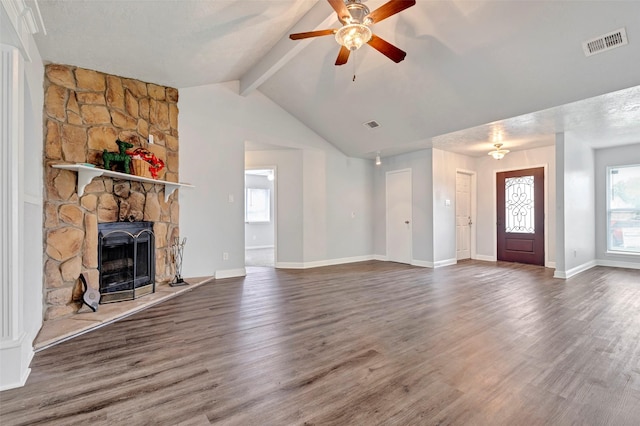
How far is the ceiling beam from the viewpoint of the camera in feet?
10.7

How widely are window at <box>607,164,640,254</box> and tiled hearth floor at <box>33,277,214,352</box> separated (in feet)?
26.7

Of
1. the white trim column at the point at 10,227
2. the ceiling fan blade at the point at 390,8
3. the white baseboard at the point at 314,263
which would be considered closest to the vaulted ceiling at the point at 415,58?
the ceiling fan blade at the point at 390,8

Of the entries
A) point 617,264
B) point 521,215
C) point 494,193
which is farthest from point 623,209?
point 494,193

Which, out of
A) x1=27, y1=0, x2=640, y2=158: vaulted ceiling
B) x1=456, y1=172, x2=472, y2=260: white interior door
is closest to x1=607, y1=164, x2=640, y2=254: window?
x1=27, y1=0, x2=640, y2=158: vaulted ceiling

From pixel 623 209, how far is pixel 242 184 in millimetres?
7458

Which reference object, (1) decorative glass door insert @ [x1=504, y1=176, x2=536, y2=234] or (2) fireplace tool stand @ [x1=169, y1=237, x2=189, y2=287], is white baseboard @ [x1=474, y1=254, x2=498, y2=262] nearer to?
(1) decorative glass door insert @ [x1=504, y1=176, x2=536, y2=234]

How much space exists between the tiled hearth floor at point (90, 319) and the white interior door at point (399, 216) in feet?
14.7

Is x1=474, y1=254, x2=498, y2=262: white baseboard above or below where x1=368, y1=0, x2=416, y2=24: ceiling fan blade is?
below

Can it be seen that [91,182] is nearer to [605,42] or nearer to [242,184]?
[242,184]

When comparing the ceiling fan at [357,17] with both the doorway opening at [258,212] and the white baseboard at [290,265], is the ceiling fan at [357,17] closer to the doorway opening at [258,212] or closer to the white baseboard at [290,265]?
the white baseboard at [290,265]

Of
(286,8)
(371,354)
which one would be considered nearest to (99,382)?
(371,354)

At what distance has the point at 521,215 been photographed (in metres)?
6.45

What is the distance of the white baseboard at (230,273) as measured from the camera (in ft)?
16.4

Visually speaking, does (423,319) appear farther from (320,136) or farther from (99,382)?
(320,136)
